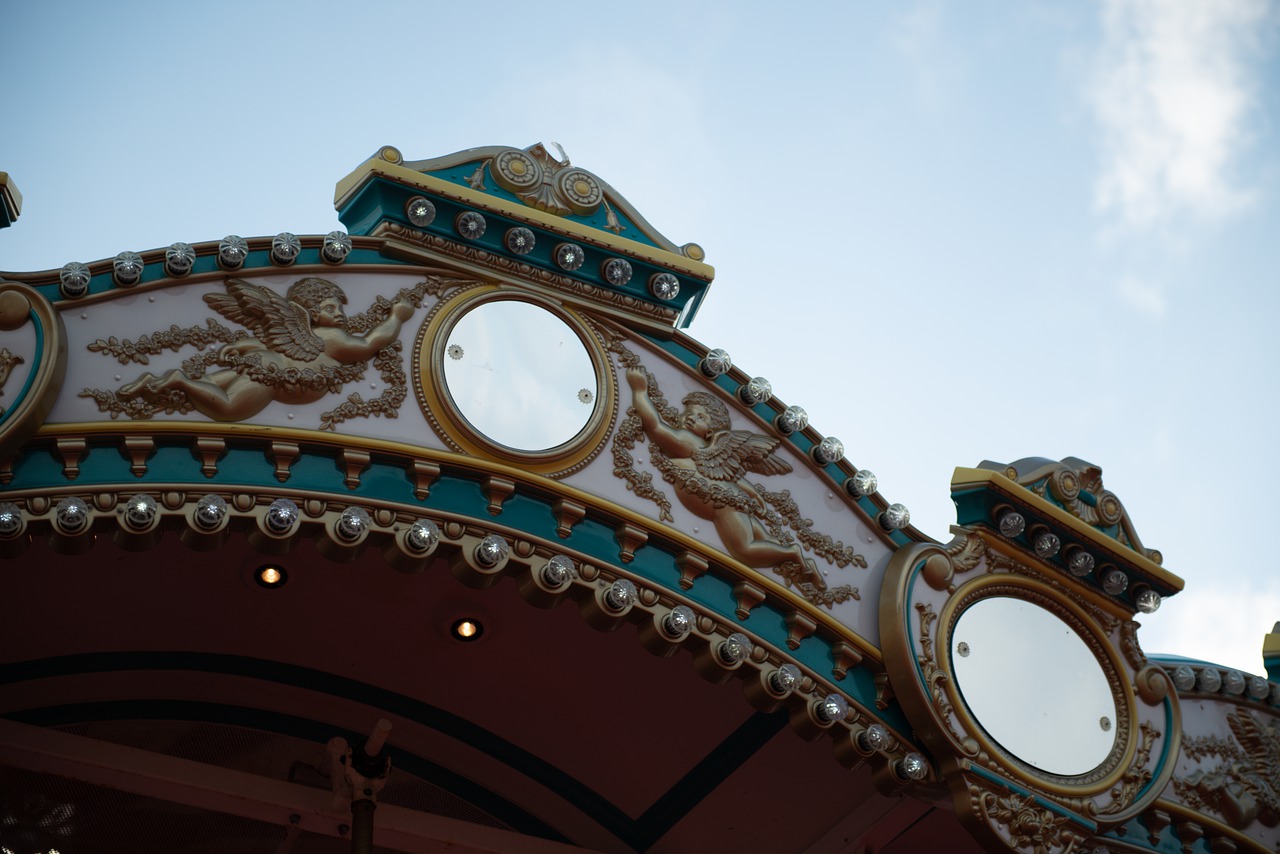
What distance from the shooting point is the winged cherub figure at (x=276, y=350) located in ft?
17.6

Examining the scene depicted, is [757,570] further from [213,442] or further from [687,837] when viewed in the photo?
[213,442]

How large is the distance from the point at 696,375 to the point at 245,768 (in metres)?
2.65

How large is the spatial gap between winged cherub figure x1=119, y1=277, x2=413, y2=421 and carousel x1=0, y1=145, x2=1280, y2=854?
0.01 metres

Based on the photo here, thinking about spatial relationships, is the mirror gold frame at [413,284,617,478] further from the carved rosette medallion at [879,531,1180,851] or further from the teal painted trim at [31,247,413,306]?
the carved rosette medallion at [879,531,1180,851]

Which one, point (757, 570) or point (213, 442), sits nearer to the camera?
point (213, 442)

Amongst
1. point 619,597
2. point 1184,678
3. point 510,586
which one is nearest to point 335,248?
point 510,586

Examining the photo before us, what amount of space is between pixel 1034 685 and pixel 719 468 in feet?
5.83

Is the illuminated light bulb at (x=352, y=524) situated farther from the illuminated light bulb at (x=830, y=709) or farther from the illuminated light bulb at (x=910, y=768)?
the illuminated light bulb at (x=910, y=768)

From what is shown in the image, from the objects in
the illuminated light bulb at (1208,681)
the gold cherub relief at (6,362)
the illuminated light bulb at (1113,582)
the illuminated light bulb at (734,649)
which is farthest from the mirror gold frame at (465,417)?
the illuminated light bulb at (1208,681)

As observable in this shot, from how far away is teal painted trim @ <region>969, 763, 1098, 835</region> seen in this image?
20.6 ft

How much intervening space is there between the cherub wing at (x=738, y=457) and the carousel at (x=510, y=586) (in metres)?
A: 0.02

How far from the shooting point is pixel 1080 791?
21.6ft

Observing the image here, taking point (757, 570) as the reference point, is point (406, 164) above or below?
above

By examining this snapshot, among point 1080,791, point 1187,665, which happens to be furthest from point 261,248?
point 1187,665
